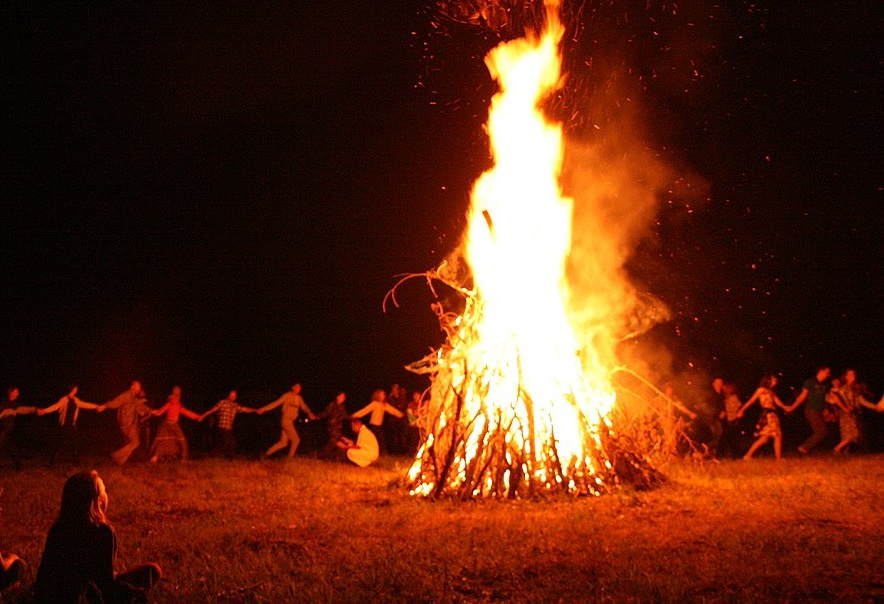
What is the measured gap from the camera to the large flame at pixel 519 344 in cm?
963

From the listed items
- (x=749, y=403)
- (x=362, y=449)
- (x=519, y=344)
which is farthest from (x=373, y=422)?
(x=749, y=403)

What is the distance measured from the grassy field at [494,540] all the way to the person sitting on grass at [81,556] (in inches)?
24.4

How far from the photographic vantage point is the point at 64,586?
4.84 metres

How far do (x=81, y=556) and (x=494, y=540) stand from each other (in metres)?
3.51

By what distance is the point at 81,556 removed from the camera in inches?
194

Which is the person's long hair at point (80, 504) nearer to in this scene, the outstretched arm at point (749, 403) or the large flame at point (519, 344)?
the large flame at point (519, 344)

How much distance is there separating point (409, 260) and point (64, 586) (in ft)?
107

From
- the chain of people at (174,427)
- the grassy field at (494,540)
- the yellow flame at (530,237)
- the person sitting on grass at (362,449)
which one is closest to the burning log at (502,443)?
the yellow flame at (530,237)

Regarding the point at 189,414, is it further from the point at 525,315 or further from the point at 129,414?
the point at 525,315

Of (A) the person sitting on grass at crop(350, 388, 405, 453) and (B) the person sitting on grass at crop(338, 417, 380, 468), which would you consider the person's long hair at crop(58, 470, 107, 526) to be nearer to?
(B) the person sitting on grass at crop(338, 417, 380, 468)

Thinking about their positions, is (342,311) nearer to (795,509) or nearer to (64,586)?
(795,509)

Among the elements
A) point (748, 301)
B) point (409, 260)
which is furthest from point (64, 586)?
point (409, 260)

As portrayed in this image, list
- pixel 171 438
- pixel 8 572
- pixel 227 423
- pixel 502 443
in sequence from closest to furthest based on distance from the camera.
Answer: pixel 8 572, pixel 502 443, pixel 171 438, pixel 227 423

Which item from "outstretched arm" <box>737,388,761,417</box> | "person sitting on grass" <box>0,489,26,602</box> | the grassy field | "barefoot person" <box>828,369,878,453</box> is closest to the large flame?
the grassy field
